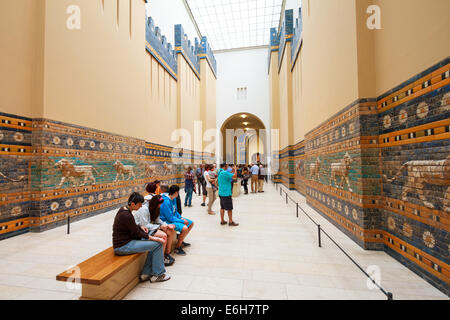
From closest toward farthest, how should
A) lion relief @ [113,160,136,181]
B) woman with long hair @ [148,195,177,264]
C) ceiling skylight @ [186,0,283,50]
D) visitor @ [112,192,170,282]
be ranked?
visitor @ [112,192,170,282], woman with long hair @ [148,195,177,264], lion relief @ [113,160,136,181], ceiling skylight @ [186,0,283,50]

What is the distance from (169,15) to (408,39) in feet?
44.5

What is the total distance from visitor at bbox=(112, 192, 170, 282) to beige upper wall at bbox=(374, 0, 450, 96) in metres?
3.98

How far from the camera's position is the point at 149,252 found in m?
2.73

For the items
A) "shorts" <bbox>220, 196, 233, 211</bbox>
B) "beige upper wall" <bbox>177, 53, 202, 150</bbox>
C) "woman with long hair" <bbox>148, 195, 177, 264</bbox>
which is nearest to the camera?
"woman with long hair" <bbox>148, 195, 177, 264</bbox>

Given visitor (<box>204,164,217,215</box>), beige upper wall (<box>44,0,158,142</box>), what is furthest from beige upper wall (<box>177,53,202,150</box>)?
visitor (<box>204,164,217,215</box>)

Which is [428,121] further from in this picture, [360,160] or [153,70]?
[153,70]

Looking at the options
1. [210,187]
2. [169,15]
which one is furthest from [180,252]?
[169,15]

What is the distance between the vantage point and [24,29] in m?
4.44

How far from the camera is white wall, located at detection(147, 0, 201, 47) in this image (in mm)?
10959

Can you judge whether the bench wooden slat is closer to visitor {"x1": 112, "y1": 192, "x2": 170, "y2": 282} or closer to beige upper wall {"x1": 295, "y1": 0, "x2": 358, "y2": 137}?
visitor {"x1": 112, "y1": 192, "x2": 170, "y2": 282}

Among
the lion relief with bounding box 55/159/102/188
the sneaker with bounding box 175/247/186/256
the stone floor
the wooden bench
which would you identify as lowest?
the stone floor

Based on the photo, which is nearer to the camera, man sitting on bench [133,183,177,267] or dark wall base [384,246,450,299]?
dark wall base [384,246,450,299]
